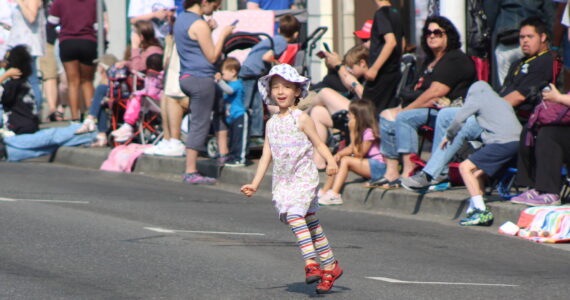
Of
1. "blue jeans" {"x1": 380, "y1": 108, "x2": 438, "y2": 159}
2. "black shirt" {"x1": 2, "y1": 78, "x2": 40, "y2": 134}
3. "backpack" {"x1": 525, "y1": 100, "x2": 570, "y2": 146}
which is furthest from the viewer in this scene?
"black shirt" {"x1": 2, "y1": 78, "x2": 40, "y2": 134}

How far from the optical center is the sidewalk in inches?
421

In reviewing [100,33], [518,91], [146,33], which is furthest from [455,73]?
[100,33]

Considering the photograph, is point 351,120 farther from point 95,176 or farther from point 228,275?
point 228,275

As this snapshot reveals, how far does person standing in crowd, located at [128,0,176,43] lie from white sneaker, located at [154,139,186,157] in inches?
78.8

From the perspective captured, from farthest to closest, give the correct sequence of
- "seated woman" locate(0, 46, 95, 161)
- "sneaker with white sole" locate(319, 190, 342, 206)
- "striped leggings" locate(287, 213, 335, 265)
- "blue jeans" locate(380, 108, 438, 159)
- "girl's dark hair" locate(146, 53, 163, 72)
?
"seated woman" locate(0, 46, 95, 161)
"girl's dark hair" locate(146, 53, 163, 72)
"sneaker with white sole" locate(319, 190, 342, 206)
"blue jeans" locate(380, 108, 438, 159)
"striped leggings" locate(287, 213, 335, 265)

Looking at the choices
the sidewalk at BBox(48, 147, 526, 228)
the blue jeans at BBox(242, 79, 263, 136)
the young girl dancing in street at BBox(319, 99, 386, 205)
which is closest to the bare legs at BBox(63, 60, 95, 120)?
the sidewalk at BBox(48, 147, 526, 228)

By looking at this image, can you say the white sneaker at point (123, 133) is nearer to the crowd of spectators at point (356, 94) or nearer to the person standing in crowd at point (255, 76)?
the crowd of spectators at point (356, 94)

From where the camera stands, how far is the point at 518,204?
1027cm

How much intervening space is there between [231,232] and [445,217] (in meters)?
2.28

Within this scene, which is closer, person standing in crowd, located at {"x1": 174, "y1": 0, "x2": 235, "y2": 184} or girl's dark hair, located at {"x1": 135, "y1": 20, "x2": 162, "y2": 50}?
person standing in crowd, located at {"x1": 174, "y1": 0, "x2": 235, "y2": 184}

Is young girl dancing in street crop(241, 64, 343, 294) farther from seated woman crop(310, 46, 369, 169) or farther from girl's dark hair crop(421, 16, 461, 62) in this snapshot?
seated woman crop(310, 46, 369, 169)

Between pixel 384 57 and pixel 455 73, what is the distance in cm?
120

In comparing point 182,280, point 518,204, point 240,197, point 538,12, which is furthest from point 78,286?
point 538,12

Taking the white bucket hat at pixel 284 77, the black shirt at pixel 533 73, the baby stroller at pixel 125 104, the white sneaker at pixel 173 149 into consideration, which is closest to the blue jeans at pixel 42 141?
the baby stroller at pixel 125 104
